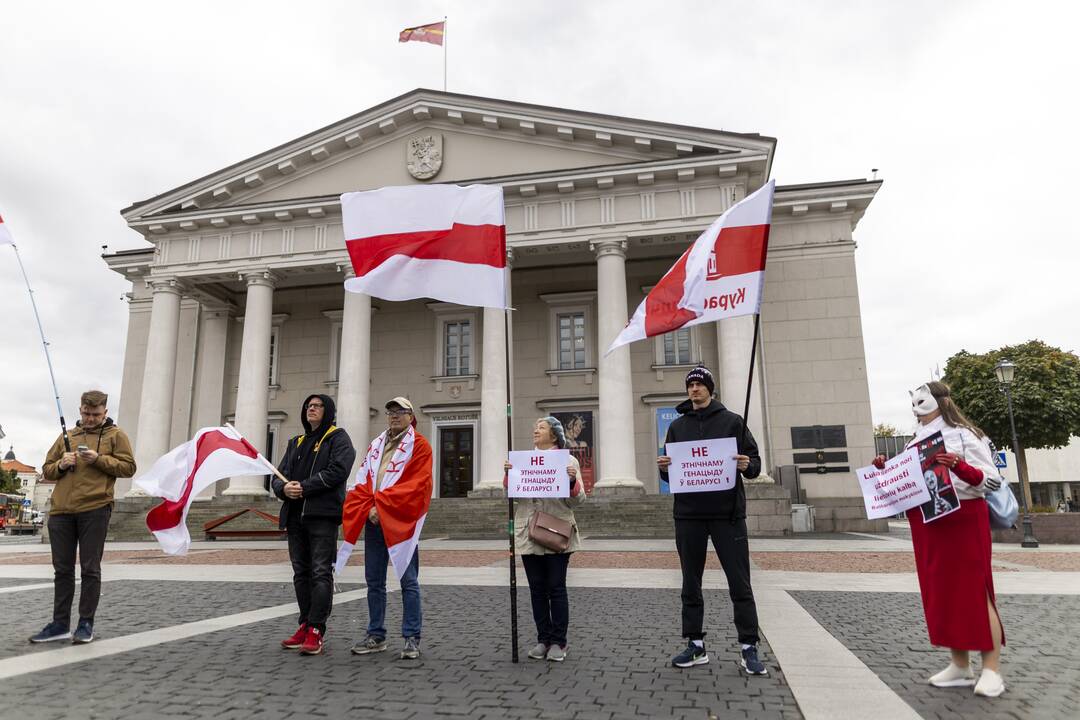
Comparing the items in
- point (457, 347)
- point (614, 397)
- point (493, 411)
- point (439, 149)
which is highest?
point (439, 149)

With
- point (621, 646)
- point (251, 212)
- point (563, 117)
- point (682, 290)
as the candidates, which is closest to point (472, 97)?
point (563, 117)

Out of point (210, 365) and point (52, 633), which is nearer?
point (52, 633)

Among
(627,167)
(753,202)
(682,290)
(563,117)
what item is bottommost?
(682,290)

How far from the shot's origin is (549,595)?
5234 mm

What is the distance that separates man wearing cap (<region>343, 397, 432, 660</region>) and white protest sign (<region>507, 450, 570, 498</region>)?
69cm

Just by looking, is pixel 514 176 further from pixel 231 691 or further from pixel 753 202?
pixel 231 691

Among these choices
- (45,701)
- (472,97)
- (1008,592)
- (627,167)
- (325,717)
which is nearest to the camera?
(325,717)

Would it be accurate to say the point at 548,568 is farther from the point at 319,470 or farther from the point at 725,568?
the point at 319,470

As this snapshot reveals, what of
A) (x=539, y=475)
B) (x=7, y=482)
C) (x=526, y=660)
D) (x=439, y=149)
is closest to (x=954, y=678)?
(x=526, y=660)

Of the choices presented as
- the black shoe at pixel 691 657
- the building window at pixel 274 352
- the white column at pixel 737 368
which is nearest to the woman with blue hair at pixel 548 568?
the black shoe at pixel 691 657

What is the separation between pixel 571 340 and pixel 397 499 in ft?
71.2

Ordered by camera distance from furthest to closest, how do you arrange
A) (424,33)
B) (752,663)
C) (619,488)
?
(424,33) < (619,488) < (752,663)

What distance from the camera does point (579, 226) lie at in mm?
23656

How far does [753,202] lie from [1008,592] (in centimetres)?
635
